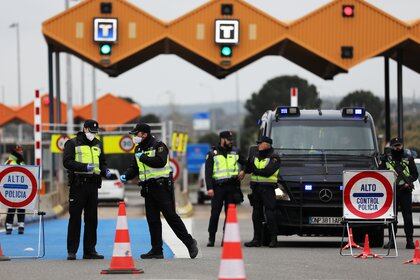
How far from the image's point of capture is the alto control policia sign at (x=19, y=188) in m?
19.1

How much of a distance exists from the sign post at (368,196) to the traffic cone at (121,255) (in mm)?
4710

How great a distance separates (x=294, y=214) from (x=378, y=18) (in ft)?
61.8

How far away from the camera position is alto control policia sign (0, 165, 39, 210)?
19.1 m

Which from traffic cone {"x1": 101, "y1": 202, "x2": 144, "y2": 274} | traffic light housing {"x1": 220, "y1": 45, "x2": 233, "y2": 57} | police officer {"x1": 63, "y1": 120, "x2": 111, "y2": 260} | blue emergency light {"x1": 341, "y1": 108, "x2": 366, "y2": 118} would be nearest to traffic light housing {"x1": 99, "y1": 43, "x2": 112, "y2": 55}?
traffic light housing {"x1": 220, "y1": 45, "x2": 233, "y2": 57}

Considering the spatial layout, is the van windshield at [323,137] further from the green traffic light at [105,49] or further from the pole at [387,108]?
the green traffic light at [105,49]

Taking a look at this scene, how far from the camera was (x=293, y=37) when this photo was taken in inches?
1560

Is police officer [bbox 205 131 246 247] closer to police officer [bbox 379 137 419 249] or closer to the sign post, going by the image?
the sign post

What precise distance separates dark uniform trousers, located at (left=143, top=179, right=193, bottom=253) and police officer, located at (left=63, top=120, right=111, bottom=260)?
0.64 metres

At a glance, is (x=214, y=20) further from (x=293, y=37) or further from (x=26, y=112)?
(x=26, y=112)

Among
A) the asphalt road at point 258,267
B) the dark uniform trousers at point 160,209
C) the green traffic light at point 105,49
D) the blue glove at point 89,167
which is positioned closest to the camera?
the asphalt road at point 258,267

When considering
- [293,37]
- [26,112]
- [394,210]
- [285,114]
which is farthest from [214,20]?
[26,112]

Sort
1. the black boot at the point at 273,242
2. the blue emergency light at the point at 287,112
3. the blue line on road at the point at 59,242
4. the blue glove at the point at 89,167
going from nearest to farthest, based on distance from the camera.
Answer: the blue glove at the point at 89,167, the blue line on road at the point at 59,242, the black boot at the point at 273,242, the blue emergency light at the point at 287,112

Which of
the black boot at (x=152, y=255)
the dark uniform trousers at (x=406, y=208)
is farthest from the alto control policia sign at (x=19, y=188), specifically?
the dark uniform trousers at (x=406, y=208)

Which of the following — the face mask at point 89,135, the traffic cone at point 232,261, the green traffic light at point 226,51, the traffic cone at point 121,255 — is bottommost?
the traffic cone at point 121,255
